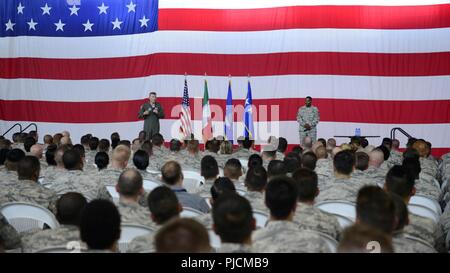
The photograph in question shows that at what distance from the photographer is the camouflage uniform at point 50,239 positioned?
3273 mm

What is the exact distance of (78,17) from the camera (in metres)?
14.2

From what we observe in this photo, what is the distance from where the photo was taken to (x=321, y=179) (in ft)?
20.0

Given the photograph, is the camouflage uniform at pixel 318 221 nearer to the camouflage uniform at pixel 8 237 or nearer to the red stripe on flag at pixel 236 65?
the camouflage uniform at pixel 8 237

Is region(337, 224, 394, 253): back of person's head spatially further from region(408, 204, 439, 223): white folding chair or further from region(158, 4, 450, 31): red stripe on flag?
region(158, 4, 450, 31): red stripe on flag

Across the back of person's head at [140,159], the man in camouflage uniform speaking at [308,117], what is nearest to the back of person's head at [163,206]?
the back of person's head at [140,159]

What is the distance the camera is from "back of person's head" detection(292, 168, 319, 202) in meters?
3.93

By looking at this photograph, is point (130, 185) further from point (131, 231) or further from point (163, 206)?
point (163, 206)

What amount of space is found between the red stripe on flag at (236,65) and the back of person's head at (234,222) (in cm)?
1080

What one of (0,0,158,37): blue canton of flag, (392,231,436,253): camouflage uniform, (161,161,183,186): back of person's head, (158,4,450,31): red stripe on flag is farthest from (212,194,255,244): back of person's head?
(0,0,158,37): blue canton of flag

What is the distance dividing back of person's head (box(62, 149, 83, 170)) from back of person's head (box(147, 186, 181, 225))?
2542 mm

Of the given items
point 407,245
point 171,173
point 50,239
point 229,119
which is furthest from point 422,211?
point 229,119

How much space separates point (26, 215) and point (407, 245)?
2.22 meters
